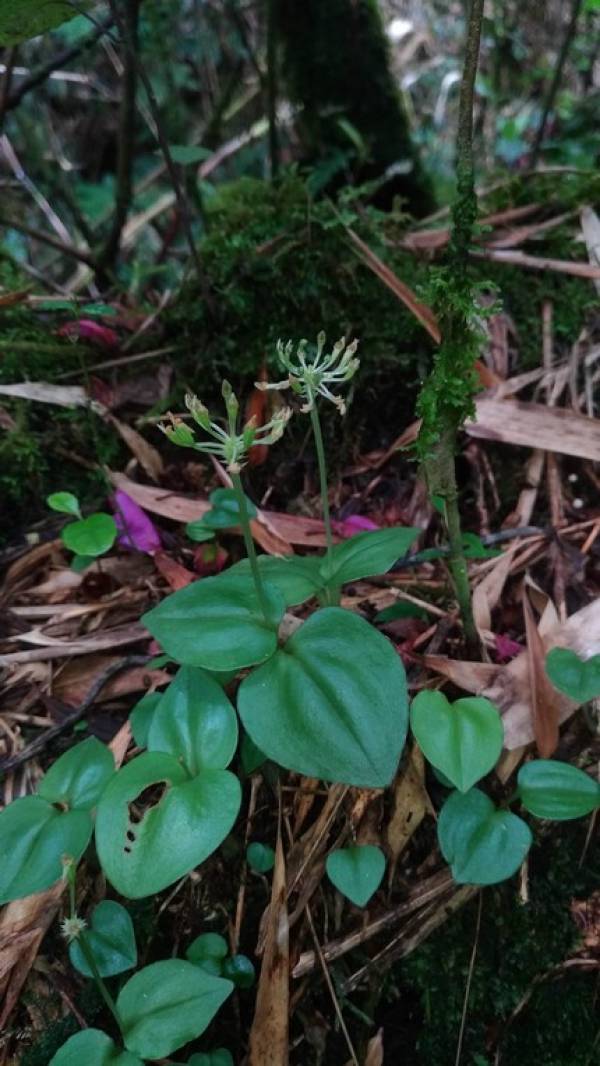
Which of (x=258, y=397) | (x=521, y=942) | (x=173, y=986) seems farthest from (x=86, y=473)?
(x=521, y=942)

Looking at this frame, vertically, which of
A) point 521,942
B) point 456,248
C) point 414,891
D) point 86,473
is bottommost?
point 521,942

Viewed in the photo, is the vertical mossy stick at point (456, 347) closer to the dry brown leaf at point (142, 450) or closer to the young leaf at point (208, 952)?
the young leaf at point (208, 952)

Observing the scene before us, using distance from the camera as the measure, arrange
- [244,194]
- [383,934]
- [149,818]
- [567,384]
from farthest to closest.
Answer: [244,194], [567,384], [383,934], [149,818]

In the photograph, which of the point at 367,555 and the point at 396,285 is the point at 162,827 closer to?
the point at 367,555

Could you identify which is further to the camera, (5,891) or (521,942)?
(521,942)

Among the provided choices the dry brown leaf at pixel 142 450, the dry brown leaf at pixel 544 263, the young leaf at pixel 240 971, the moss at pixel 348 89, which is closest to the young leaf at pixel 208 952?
the young leaf at pixel 240 971

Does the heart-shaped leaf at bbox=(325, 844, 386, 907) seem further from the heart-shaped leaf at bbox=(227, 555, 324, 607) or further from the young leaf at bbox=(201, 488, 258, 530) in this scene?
the young leaf at bbox=(201, 488, 258, 530)

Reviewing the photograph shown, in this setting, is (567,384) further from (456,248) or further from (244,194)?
(244,194)

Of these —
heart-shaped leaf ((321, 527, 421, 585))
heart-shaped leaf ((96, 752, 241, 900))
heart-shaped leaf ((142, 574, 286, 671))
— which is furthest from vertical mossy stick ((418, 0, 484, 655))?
heart-shaped leaf ((96, 752, 241, 900))
